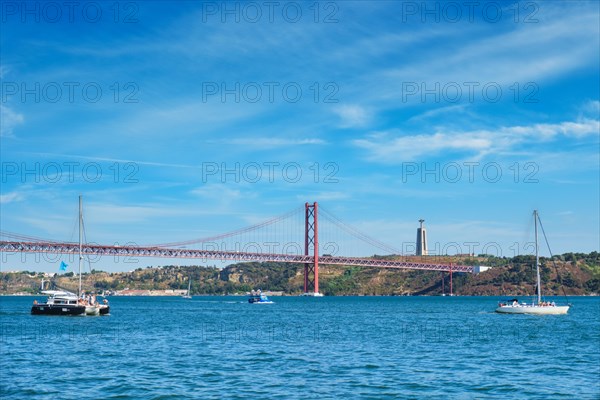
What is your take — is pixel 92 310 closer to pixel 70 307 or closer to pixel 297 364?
pixel 70 307

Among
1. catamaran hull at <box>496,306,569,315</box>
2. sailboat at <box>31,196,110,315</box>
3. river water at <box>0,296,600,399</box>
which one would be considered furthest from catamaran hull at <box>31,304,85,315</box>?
catamaran hull at <box>496,306,569,315</box>

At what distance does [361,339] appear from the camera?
43469mm

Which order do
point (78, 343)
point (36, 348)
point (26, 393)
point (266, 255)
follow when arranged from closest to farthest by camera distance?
1. point (26, 393)
2. point (36, 348)
3. point (78, 343)
4. point (266, 255)

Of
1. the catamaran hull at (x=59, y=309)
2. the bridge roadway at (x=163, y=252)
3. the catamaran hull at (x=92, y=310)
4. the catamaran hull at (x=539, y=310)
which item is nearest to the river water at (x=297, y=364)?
the catamaran hull at (x=59, y=309)

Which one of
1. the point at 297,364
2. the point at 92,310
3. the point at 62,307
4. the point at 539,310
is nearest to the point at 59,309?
the point at 62,307

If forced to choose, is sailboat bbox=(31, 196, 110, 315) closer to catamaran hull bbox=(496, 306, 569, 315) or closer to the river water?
the river water

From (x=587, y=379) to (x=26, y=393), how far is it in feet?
68.4

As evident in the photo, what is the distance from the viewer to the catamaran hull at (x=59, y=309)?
68.4 m

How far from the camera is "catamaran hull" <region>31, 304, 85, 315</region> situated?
6838 cm

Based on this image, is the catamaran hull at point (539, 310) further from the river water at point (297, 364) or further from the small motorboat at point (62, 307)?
the small motorboat at point (62, 307)

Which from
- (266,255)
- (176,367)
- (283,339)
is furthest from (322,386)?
(266,255)

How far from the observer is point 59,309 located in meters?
69.9

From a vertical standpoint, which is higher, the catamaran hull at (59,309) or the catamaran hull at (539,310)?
the catamaran hull at (59,309)

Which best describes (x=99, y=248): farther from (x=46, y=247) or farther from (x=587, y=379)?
(x=587, y=379)
